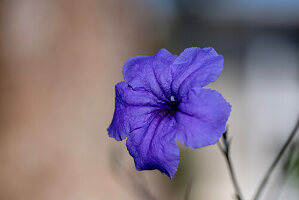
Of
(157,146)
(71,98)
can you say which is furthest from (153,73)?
(71,98)

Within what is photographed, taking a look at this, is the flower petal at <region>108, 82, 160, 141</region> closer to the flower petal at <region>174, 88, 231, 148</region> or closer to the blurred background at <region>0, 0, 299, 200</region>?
the flower petal at <region>174, 88, 231, 148</region>

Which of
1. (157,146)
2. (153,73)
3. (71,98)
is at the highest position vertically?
(153,73)

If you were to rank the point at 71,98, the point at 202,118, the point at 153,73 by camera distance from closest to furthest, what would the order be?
the point at 202,118 < the point at 153,73 < the point at 71,98

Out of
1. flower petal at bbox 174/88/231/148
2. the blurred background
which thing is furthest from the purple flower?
the blurred background

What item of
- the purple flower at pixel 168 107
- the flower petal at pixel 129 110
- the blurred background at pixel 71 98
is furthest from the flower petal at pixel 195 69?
the blurred background at pixel 71 98

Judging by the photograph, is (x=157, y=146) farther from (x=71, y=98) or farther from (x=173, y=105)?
(x=71, y=98)

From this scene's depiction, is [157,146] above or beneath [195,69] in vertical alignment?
beneath
